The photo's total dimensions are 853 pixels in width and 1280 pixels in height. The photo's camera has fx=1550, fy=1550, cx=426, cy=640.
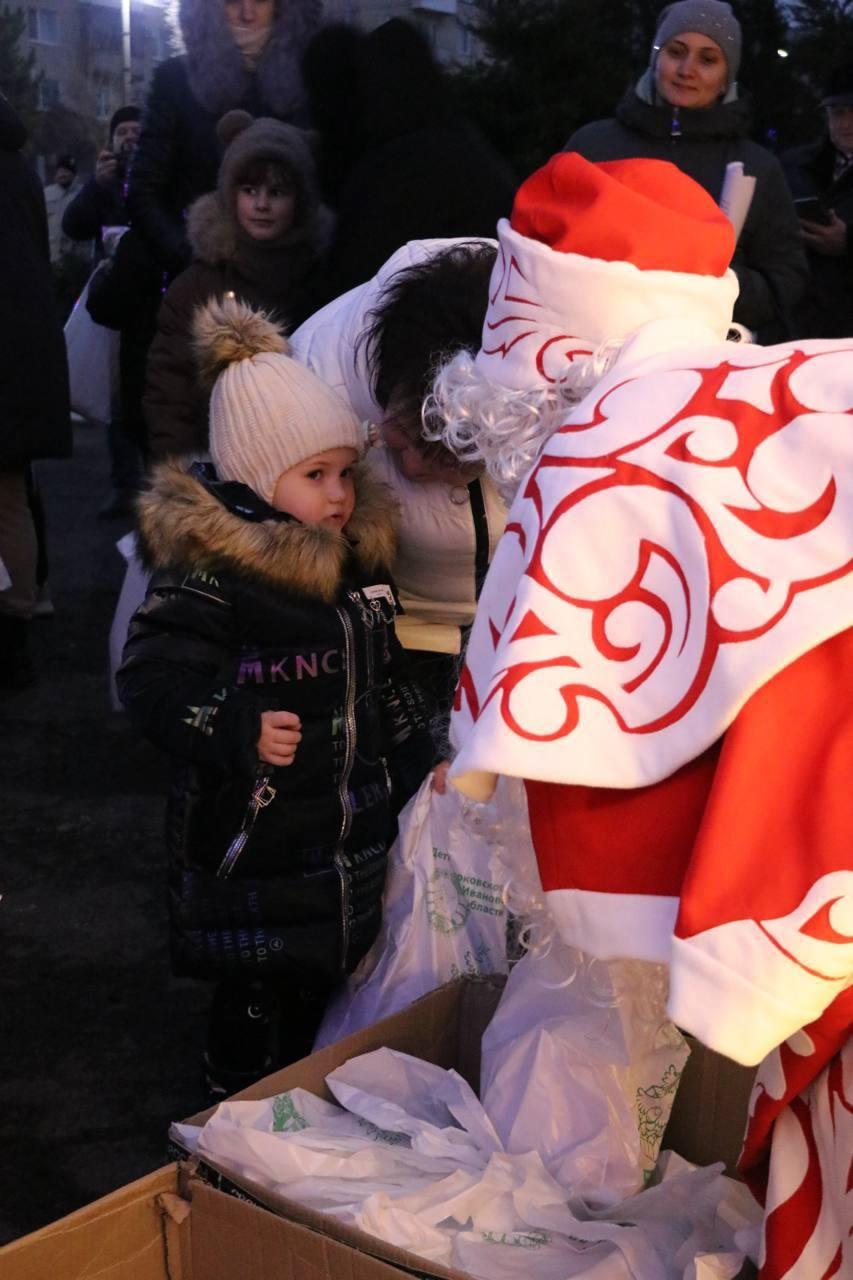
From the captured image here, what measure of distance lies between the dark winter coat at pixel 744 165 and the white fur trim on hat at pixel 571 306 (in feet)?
8.09

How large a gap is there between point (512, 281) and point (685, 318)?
230mm

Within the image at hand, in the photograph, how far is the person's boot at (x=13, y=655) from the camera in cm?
513

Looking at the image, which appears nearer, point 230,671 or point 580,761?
point 580,761

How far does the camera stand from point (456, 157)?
350 centimetres

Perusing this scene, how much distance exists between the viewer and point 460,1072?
2.43 m

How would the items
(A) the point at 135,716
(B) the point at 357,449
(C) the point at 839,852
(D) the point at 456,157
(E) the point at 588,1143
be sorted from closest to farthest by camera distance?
(C) the point at 839,852
(E) the point at 588,1143
(A) the point at 135,716
(B) the point at 357,449
(D) the point at 456,157

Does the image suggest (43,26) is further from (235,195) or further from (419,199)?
(419,199)

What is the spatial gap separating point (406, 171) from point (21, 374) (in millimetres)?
1870

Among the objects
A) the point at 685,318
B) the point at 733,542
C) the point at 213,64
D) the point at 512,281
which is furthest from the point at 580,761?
the point at 213,64

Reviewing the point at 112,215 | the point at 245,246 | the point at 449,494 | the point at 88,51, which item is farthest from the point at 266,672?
the point at 88,51

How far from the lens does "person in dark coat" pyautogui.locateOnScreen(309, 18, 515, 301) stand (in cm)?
345

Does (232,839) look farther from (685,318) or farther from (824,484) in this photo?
(824,484)

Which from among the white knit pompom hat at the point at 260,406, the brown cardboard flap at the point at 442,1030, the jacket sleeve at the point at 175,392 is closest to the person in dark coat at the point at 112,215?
the jacket sleeve at the point at 175,392

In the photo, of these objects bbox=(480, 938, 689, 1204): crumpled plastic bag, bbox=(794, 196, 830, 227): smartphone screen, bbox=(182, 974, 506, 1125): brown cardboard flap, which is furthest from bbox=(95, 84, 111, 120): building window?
bbox=(480, 938, 689, 1204): crumpled plastic bag
